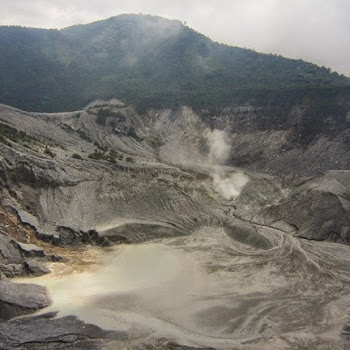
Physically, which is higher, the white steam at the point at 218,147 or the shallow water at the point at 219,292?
the white steam at the point at 218,147

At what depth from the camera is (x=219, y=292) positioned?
36156 millimetres

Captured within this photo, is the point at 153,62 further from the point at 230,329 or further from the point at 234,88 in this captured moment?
the point at 230,329

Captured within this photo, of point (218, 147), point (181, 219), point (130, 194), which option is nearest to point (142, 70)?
point (218, 147)

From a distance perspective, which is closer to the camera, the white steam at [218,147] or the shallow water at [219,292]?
the shallow water at [219,292]

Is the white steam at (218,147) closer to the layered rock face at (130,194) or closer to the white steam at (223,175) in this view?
the white steam at (223,175)

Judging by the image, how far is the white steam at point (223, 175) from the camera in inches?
2551

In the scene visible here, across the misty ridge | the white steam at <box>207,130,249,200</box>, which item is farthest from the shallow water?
the white steam at <box>207,130,249,200</box>

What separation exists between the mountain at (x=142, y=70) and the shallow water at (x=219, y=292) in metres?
50.6

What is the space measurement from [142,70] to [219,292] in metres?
95.6

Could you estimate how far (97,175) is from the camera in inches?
2196

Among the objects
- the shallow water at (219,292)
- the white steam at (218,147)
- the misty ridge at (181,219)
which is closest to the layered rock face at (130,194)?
the misty ridge at (181,219)

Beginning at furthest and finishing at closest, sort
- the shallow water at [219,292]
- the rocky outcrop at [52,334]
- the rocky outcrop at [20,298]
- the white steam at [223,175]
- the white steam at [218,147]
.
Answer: the white steam at [218,147], the white steam at [223,175], the rocky outcrop at [20,298], the shallow water at [219,292], the rocky outcrop at [52,334]

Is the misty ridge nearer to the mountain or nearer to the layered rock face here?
the layered rock face

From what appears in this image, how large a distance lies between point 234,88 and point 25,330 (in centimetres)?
8155
